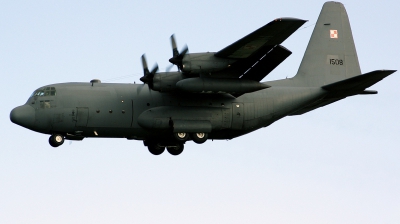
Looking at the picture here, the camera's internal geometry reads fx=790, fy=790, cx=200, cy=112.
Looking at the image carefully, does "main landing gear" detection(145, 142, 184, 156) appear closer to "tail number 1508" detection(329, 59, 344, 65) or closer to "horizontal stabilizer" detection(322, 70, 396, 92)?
"horizontal stabilizer" detection(322, 70, 396, 92)

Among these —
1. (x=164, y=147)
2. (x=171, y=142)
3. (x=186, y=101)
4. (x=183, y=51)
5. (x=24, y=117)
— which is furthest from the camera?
(x=164, y=147)

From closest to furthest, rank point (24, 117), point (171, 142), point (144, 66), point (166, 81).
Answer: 1. point (24, 117)
2. point (166, 81)
3. point (144, 66)
4. point (171, 142)

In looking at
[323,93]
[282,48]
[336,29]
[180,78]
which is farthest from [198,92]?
[336,29]

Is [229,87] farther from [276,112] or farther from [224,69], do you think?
[276,112]

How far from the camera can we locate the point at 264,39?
2512cm

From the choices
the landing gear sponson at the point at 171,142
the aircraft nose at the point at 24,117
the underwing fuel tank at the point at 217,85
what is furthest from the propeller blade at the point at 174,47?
the aircraft nose at the point at 24,117

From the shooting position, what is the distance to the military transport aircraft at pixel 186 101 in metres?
26.2

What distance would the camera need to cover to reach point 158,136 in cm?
2802

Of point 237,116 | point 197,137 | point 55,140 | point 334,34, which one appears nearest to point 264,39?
point 237,116

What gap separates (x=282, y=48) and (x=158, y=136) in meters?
5.45

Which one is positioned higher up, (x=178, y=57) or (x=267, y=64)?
(x=178, y=57)

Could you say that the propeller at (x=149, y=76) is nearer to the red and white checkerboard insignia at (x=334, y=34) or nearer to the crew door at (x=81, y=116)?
the crew door at (x=81, y=116)

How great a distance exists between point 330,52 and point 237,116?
5084 mm

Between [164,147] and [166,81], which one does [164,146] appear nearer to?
[164,147]
